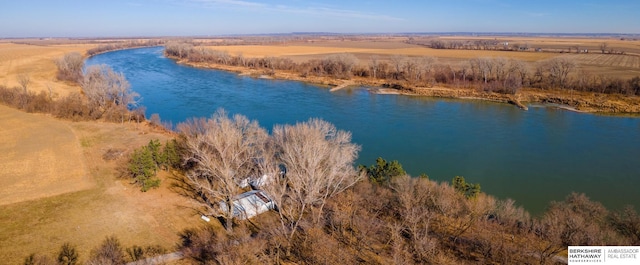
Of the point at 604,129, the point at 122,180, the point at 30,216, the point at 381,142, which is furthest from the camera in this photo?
the point at 604,129

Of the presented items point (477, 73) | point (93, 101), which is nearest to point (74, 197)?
point (93, 101)

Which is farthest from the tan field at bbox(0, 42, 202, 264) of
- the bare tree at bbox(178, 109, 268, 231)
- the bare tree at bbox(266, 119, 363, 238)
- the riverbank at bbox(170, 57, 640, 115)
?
Answer: the riverbank at bbox(170, 57, 640, 115)

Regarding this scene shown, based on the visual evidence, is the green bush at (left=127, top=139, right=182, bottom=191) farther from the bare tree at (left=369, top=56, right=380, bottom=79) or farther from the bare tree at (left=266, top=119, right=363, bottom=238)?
the bare tree at (left=369, top=56, right=380, bottom=79)

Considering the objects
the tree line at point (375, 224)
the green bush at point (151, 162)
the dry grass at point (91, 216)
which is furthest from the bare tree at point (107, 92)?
the tree line at point (375, 224)

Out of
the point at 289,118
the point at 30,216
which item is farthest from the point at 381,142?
the point at 30,216

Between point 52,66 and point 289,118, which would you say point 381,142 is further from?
point 52,66

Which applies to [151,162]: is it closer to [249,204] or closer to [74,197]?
[74,197]
